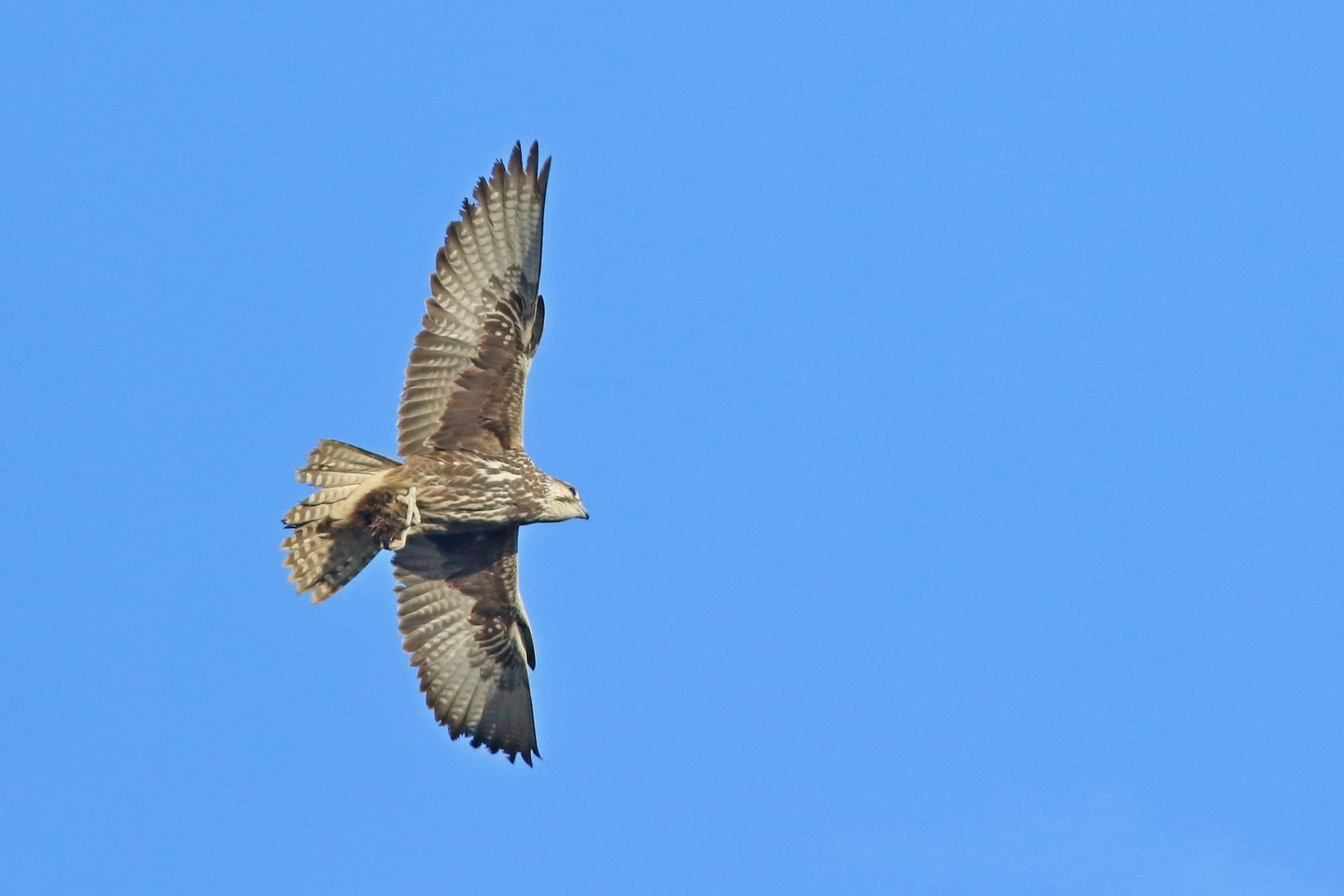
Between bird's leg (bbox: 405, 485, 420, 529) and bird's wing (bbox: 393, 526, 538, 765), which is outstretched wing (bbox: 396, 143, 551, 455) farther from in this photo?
bird's wing (bbox: 393, 526, 538, 765)

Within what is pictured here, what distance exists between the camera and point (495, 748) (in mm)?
18578

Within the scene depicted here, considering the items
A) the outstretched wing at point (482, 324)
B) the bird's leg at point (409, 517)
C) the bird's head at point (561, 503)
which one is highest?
the outstretched wing at point (482, 324)

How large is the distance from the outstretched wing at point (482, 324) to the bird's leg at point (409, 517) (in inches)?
18.5

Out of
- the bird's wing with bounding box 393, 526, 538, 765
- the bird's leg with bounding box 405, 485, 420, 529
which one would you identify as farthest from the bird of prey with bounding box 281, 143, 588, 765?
the bird's wing with bounding box 393, 526, 538, 765

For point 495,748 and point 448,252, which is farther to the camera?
point 495,748

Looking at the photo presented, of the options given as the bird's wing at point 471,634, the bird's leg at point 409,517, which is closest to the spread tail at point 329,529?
the bird's leg at point 409,517

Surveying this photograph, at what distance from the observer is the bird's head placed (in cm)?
1709

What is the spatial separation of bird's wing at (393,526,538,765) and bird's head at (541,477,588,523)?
0.81m

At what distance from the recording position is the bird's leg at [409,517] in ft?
54.3

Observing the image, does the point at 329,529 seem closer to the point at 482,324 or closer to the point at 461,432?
the point at 461,432

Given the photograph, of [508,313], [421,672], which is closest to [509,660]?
[421,672]

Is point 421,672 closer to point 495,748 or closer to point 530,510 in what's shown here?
point 495,748

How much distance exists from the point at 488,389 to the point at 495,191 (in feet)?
5.55

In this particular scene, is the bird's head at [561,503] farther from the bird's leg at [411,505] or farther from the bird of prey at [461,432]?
the bird's leg at [411,505]
